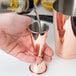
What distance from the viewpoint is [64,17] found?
43 cm

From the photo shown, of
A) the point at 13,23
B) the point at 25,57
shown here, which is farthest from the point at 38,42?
the point at 13,23

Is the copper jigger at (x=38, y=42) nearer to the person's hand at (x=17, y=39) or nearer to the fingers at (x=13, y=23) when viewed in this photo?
the person's hand at (x=17, y=39)

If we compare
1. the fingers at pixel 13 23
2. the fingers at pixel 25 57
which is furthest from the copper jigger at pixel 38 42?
the fingers at pixel 13 23

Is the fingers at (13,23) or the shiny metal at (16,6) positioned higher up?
the shiny metal at (16,6)

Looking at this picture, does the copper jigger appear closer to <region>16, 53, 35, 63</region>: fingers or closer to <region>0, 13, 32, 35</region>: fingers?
<region>16, 53, 35, 63</region>: fingers

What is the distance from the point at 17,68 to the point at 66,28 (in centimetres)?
14

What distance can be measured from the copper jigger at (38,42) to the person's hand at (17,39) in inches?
0.6

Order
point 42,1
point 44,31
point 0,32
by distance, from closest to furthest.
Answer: point 44,31 < point 0,32 < point 42,1

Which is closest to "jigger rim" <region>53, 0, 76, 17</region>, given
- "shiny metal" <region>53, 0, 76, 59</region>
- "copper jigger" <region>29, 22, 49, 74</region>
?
"shiny metal" <region>53, 0, 76, 59</region>

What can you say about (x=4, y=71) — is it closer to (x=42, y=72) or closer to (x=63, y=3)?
(x=42, y=72)

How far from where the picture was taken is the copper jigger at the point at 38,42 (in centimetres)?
38

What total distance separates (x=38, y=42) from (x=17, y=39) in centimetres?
11

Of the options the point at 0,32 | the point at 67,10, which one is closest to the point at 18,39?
the point at 0,32

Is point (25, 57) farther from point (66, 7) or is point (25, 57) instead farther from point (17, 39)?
point (66, 7)
